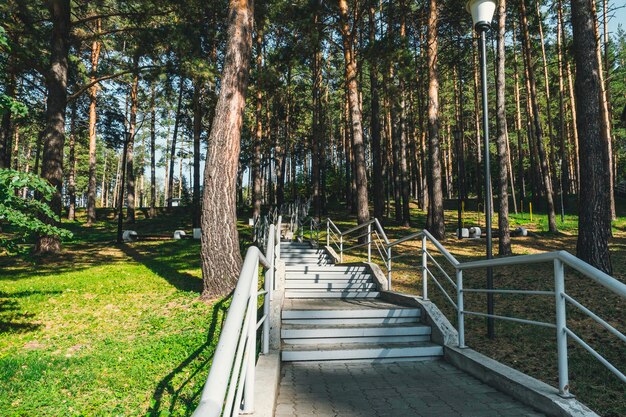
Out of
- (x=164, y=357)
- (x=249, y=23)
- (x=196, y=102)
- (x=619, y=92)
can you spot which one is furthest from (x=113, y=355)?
(x=619, y=92)

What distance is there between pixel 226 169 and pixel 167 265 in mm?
5650

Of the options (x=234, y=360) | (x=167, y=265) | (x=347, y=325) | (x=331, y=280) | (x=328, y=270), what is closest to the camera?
(x=234, y=360)

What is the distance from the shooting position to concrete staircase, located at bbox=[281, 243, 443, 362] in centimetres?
501

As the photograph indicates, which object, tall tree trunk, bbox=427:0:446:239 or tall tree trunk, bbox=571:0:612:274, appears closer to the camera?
tall tree trunk, bbox=571:0:612:274

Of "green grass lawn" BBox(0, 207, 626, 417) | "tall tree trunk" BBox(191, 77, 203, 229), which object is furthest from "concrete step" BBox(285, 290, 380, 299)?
"tall tree trunk" BBox(191, 77, 203, 229)

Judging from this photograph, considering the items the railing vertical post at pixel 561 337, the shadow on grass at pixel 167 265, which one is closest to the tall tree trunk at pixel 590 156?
the railing vertical post at pixel 561 337

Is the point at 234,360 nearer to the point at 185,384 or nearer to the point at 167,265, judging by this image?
the point at 185,384

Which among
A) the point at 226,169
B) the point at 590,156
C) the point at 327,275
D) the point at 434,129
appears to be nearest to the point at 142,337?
the point at 226,169

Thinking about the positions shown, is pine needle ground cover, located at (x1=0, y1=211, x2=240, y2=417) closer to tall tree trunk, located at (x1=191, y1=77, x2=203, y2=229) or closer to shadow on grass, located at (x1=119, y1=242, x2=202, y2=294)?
shadow on grass, located at (x1=119, y1=242, x2=202, y2=294)

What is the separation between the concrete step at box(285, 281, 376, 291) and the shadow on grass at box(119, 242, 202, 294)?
2.18m

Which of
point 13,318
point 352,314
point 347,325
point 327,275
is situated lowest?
point 13,318

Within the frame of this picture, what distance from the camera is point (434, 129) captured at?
15.4m

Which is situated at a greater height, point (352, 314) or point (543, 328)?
point (352, 314)

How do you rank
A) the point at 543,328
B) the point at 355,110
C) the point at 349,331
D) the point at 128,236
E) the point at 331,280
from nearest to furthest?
the point at 349,331 < the point at 543,328 < the point at 331,280 < the point at 355,110 < the point at 128,236
